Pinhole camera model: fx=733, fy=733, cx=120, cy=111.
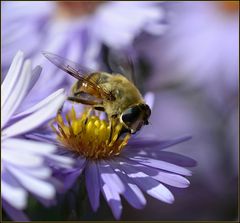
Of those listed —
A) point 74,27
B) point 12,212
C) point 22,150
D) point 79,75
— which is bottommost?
point 12,212

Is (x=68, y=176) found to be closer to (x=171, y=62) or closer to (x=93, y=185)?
(x=93, y=185)

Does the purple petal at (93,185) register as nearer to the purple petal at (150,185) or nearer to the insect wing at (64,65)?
the purple petal at (150,185)

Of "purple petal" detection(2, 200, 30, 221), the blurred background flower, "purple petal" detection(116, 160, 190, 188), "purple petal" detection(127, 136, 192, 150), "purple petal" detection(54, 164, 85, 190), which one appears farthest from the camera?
the blurred background flower

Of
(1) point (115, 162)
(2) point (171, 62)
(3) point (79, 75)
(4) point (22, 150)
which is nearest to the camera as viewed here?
(4) point (22, 150)

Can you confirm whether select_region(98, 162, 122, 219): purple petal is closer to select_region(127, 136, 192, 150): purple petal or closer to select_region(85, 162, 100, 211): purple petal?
select_region(85, 162, 100, 211): purple petal

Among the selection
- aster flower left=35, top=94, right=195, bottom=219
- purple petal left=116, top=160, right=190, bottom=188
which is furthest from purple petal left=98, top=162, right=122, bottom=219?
purple petal left=116, top=160, right=190, bottom=188

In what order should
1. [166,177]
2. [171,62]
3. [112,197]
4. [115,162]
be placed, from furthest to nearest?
[171,62], [115,162], [166,177], [112,197]

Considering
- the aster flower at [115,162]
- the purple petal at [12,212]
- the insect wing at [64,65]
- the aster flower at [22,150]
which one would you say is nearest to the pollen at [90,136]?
the aster flower at [115,162]

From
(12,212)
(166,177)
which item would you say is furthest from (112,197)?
(12,212)
